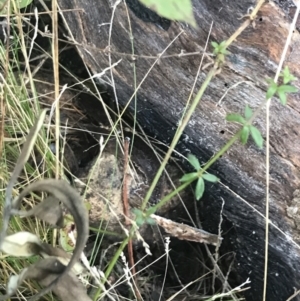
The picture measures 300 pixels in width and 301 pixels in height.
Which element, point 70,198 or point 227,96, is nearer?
point 70,198

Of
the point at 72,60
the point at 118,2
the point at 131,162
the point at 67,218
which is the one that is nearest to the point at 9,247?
the point at 67,218

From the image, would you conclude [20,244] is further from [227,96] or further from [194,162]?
[227,96]

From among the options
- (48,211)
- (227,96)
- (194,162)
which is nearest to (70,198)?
(48,211)

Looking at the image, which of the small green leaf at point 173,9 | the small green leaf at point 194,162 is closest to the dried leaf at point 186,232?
the small green leaf at point 194,162

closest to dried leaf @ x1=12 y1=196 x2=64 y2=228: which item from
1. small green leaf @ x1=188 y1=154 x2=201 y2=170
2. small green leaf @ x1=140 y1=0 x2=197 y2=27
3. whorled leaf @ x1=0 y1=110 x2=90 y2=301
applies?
whorled leaf @ x1=0 y1=110 x2=90 y2=301

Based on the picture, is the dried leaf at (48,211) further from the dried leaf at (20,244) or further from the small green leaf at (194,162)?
the small green leaf at (194,162)

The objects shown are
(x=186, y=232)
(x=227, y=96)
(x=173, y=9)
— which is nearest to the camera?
(x=173, y=9)

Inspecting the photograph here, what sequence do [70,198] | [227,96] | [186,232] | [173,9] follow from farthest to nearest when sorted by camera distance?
[186,232], [227,96], [70,198], [173,9]

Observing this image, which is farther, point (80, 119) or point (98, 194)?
point (80, 119)

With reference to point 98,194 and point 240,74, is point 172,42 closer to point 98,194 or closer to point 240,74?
point 240,74
